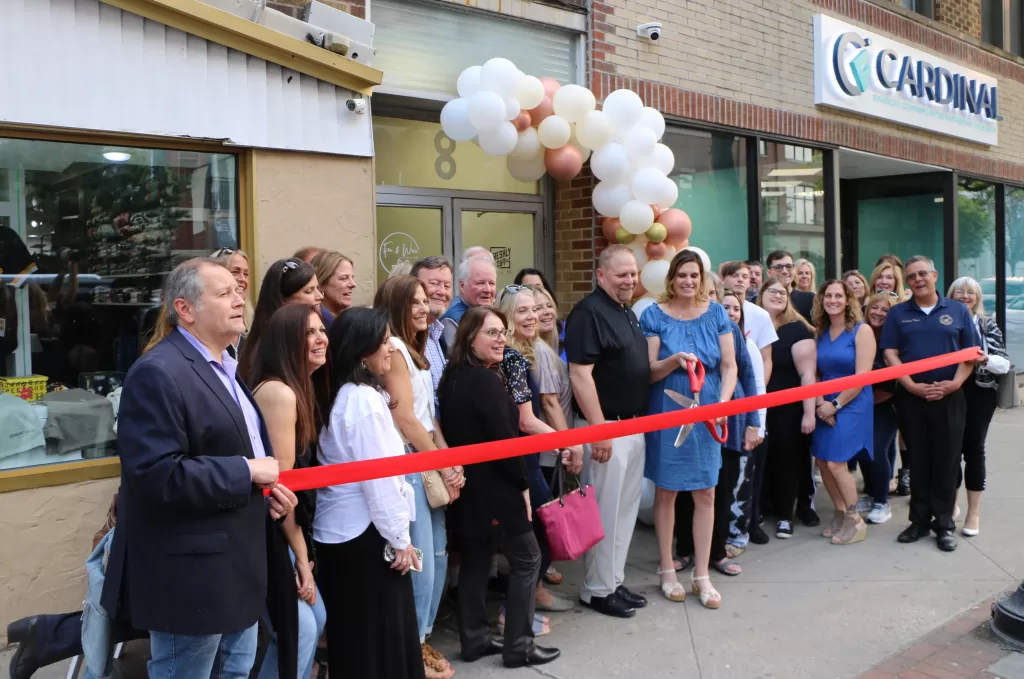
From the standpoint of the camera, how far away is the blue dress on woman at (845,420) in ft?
20.4

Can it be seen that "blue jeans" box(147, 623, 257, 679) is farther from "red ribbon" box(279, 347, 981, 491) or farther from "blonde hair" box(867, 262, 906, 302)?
"blonde hair" box(867, 262, 906, 302)

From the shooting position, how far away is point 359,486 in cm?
344

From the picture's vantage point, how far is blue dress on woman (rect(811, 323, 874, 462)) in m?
6.21

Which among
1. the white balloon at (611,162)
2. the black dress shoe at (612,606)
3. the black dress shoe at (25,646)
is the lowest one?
the black dress shoe at (612,606)

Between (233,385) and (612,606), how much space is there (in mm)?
2773

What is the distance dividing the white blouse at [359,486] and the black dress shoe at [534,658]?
1144 mm

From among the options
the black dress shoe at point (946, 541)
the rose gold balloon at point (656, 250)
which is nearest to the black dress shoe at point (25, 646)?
the rose gold balloon at point (656, 250)

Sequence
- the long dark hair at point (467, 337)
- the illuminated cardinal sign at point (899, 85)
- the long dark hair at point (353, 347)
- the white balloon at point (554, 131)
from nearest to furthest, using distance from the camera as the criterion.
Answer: the long dark hair at point (353, 347) < the long dark hair at point (467, 337) < the white balloon at point (554, 131) < the illuminated cardinal sign at point (899, 85)

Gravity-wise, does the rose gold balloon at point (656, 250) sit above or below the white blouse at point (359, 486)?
above

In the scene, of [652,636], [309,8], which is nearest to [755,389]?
[652,636]

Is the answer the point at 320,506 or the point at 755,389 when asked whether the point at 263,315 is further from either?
the point at 755,389

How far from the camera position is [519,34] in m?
7.12

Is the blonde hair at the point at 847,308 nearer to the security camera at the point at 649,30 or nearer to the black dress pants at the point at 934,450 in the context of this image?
the black dress pants at the point at 934,450

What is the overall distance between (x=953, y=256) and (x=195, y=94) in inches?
438
